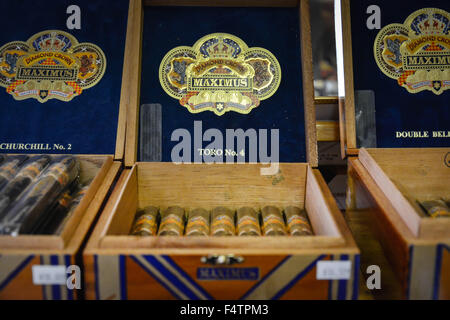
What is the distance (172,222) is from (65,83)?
2.80ft

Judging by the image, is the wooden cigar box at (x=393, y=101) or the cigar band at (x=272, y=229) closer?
the cigar band at (x=272, y=229)

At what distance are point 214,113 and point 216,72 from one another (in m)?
0.20

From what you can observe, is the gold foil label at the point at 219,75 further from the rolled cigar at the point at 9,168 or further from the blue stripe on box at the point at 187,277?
the blue stripe on box at the point at 187,277

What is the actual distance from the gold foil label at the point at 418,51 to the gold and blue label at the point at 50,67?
4.37 feet

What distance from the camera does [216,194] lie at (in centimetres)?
158

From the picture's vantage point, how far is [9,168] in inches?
56.4

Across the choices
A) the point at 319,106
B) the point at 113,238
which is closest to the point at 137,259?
the point at 113,238

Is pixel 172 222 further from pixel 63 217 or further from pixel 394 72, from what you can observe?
pixel 394 72

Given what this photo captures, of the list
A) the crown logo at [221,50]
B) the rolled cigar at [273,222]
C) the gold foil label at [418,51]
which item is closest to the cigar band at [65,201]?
the rolled cigar at [273,222]

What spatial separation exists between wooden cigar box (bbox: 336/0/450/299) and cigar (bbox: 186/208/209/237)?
1.98ft

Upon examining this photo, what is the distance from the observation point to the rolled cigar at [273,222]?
1.33 m

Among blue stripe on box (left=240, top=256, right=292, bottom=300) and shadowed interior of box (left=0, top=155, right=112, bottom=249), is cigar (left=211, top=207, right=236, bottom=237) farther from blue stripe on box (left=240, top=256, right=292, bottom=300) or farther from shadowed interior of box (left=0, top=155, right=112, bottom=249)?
shadowed interior of box (left=0, top=155, right=112, bottom=249)

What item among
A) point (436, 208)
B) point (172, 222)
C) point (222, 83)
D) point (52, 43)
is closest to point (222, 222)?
point (172, 222)

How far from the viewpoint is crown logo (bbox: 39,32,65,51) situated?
1735 mm
